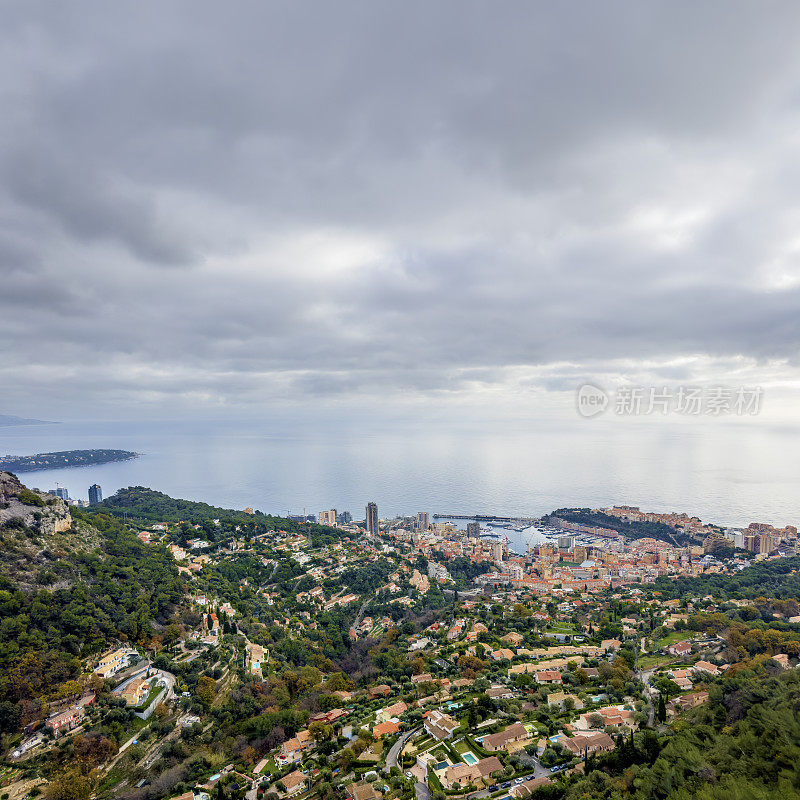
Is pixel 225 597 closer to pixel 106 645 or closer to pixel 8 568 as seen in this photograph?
pixel 106 645

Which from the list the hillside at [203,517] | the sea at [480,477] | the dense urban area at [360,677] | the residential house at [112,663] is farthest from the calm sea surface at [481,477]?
the residential house at [112,663]

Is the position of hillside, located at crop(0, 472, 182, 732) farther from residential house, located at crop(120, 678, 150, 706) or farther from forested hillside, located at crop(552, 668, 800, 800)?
forested hillside, located at crop(552, 668, 800, 800)

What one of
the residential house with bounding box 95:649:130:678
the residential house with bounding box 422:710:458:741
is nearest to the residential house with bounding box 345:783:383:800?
the residential house with bounding box 422:710:458:741

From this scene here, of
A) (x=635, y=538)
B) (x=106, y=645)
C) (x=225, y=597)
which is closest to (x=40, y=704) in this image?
(x=106, y=645)

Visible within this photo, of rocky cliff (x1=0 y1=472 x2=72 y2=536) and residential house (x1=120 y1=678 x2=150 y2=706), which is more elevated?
rocky cliff (x1=0 y1=472 x2=72 y2=536)

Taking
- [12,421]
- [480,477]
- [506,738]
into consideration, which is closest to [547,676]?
[506,738]

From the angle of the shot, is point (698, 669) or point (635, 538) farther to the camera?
point (635, 538)
